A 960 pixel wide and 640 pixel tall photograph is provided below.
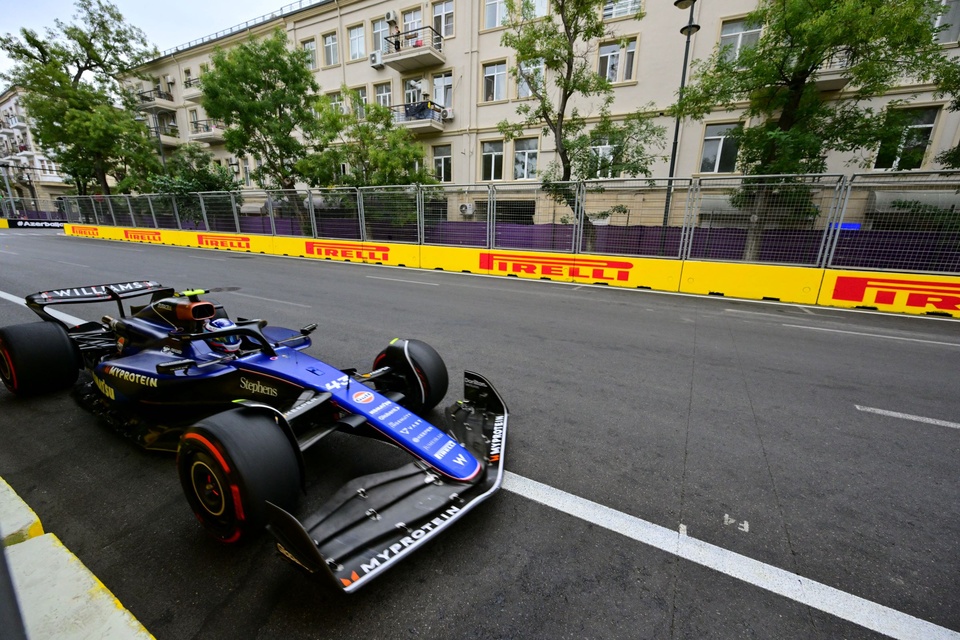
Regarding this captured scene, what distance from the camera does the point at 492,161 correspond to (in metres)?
19.1

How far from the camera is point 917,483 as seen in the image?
2.52 metres

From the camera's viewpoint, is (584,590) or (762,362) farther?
(762,362)

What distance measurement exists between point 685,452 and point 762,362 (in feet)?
8.80

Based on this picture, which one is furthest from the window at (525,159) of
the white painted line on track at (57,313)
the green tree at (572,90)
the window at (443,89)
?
the white painted line on track at (57,313)

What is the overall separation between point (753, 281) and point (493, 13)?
1709 centimetres

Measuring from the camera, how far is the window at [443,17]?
19.3 metres

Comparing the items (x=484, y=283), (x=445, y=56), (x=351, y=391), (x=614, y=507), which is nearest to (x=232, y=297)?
(x=484, y=283)

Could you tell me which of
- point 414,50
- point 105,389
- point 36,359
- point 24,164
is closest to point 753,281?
point 105,389

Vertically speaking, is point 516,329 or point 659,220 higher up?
point 659,220

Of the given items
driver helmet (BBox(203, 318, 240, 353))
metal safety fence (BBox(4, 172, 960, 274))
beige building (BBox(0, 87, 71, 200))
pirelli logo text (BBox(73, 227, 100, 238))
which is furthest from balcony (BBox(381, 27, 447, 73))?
beige building (BBox(0, 87, 71, 200))

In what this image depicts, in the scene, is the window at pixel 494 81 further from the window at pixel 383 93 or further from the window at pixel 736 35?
the window at pixel 736 35

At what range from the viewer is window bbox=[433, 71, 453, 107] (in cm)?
1981

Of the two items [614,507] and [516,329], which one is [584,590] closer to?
[614,507]

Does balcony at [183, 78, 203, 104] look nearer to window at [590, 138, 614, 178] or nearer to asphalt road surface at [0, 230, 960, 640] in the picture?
window at [590, 138, 614, 178]
